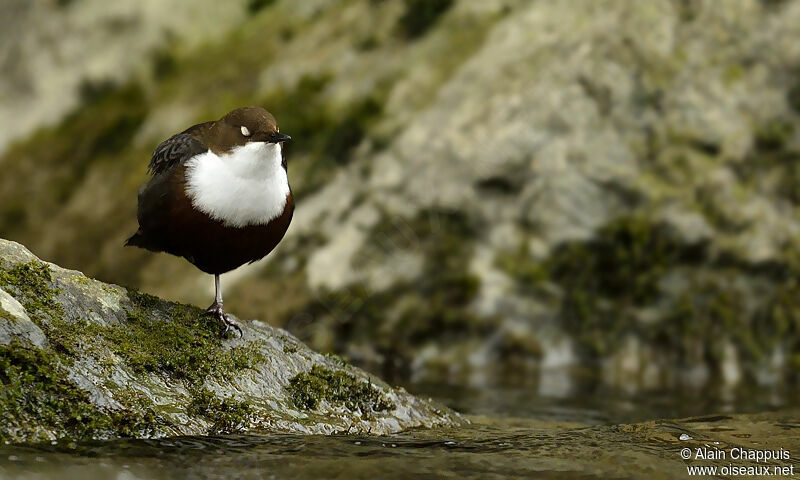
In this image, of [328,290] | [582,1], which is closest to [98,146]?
[328,290]

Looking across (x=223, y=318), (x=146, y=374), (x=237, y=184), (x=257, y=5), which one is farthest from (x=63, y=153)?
(x=146, y=374)

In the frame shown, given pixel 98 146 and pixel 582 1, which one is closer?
pixel 582 1

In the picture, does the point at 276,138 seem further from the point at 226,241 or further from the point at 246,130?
the point at 226,241

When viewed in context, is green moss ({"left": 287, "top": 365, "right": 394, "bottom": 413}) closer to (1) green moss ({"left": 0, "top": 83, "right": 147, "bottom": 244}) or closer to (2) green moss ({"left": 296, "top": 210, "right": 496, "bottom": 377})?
(2) green moss ({"left": 296, "top": 210, "right": 496, "bottom": 377})

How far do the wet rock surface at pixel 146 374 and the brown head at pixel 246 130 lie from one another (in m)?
0.79

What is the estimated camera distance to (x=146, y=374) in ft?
11.5

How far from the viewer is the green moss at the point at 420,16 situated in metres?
8.77

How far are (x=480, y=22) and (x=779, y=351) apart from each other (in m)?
4.00

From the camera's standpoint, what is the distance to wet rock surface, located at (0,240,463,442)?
3162 millimetres

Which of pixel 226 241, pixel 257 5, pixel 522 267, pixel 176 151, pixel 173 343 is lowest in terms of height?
pixel 173 343

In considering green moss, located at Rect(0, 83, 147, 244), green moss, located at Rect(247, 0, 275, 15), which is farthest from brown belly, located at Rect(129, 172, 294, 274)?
green moss, located at Rect(247, 0, 275, 15)

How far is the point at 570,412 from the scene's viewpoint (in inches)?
220

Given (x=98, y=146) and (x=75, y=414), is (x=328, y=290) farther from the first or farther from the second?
(x=75, y=414)

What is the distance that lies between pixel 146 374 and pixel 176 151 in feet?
3.52
